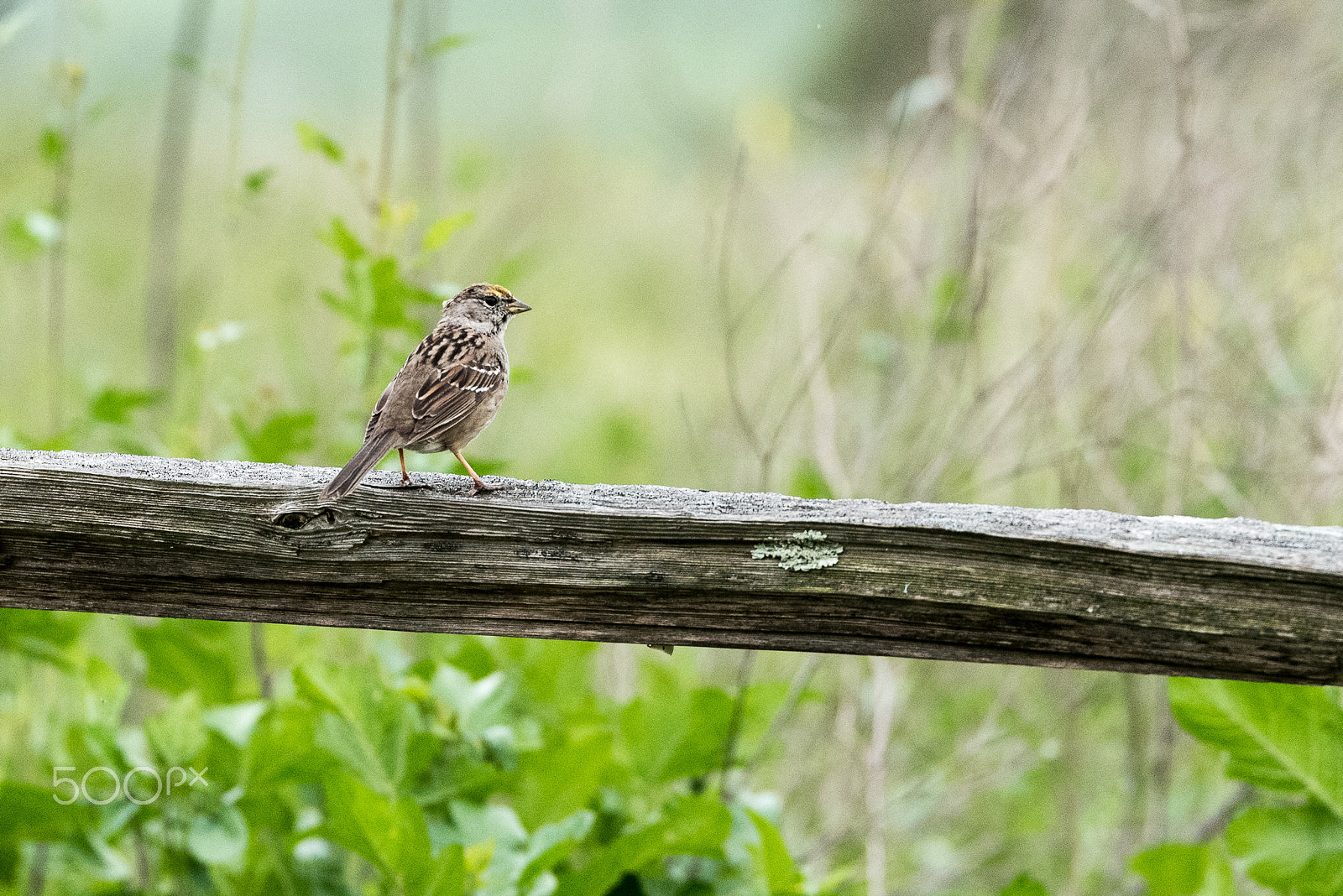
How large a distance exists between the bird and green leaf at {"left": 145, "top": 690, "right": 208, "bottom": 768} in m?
0.82

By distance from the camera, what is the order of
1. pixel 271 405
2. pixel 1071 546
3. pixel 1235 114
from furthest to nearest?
pixel 1235 114 < pixel 271 405 < pixel 1071 546

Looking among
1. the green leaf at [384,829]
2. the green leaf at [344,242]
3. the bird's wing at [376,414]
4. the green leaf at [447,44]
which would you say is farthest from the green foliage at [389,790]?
the green leaf at [447,44]

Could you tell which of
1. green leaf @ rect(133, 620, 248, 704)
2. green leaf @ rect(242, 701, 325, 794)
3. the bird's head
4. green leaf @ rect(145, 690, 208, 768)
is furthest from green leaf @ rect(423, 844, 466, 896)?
the bird's head

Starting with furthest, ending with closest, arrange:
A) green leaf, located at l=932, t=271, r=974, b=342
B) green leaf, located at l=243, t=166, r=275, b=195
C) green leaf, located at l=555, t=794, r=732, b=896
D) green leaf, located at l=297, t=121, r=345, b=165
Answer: green leaf, located at l=932, t=271, r=974, b=342 < green leaf, located at l=243, t=166, r=275, b=195 < green leaf, located at l=297, t=121, r=345, b=165 < green leaf, located at l=555, t=794, r=732, b=896

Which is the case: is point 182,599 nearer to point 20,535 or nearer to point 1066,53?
point 20,535

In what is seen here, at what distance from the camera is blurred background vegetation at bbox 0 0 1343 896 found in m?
2.40

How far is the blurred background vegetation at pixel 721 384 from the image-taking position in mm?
2398

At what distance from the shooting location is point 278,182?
16.5ft

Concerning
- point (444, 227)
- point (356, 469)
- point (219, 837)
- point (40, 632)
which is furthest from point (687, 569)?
point (40, 632)

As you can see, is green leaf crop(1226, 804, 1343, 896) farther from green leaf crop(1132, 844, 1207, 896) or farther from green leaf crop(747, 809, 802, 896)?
green leaf crop(747, 809, 802, 896)

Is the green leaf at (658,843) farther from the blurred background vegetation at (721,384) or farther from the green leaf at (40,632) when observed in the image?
the green leaf at (40,632)

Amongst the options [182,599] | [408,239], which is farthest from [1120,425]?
[182,599]

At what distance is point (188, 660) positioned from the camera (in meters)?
2.74

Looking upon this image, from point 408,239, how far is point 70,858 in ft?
7.19
